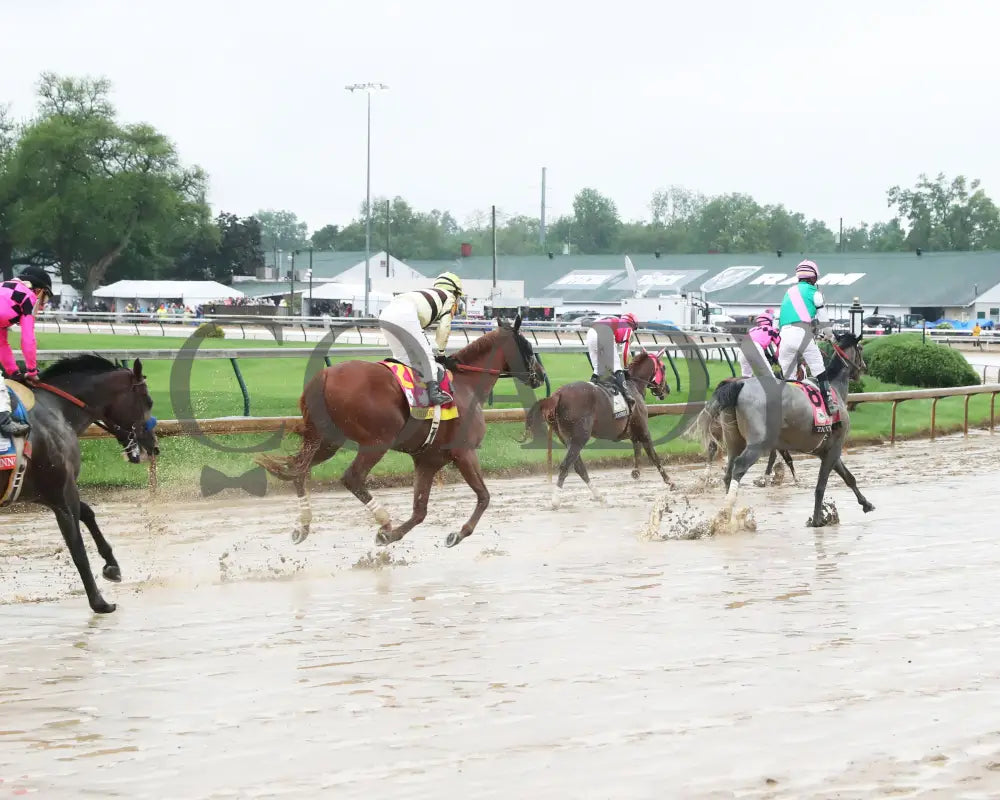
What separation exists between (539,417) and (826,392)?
3.08 meters

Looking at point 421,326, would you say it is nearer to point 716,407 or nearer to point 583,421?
point 716,407

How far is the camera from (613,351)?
15336mm

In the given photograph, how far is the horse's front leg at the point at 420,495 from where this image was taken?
10305 mm

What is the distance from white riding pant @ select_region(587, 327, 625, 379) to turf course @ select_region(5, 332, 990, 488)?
121 cm

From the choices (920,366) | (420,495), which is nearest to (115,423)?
(420,495)

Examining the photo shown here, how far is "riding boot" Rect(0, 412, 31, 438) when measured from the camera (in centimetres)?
771

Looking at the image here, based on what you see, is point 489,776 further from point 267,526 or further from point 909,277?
point 909,277

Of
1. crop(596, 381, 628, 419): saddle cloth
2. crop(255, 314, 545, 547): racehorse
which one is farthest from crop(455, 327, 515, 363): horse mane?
crop(596, 381, 628, 419): saddle cloth

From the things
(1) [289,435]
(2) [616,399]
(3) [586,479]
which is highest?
(2) [616,399]

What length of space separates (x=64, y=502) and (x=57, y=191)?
88.5m

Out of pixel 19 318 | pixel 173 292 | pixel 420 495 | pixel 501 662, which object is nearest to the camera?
pixel 501 662
